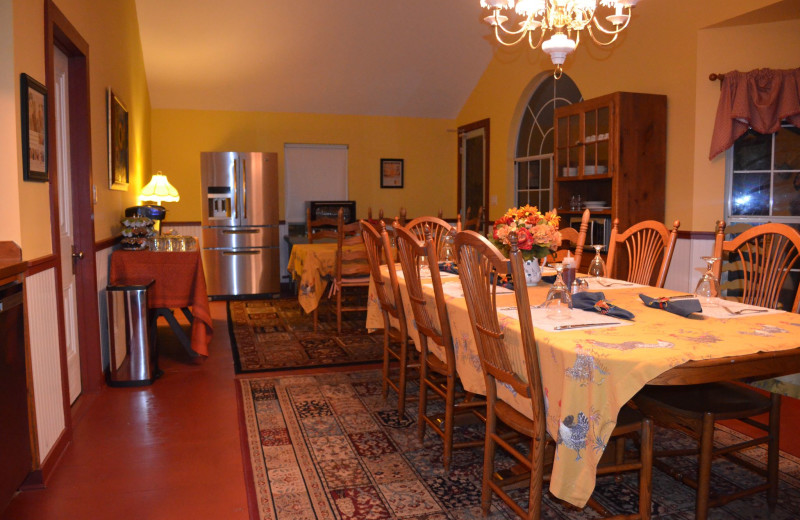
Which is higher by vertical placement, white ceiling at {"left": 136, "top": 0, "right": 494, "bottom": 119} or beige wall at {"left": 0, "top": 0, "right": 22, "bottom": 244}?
white ceiling at {"left": 136, "top": 0, "right": 494, "bottom": 119}

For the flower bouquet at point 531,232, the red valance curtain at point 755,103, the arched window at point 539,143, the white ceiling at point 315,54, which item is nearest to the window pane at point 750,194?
the red valance curtain at point 755,103

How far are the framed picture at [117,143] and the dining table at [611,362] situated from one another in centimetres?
332

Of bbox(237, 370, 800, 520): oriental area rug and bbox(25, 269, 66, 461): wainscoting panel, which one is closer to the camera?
bbox(237, 370, 800, 520): oriental area rug

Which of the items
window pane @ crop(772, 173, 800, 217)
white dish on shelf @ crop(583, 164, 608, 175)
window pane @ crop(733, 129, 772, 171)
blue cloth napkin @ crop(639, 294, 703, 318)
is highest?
window pane @ crop(733, 129, 772, 171)

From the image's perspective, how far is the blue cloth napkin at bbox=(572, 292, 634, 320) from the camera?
215 centimetres

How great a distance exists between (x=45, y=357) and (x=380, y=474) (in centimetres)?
148

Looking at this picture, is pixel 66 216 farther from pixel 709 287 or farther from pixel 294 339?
pixel 709 287

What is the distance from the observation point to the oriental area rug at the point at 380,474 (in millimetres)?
2275

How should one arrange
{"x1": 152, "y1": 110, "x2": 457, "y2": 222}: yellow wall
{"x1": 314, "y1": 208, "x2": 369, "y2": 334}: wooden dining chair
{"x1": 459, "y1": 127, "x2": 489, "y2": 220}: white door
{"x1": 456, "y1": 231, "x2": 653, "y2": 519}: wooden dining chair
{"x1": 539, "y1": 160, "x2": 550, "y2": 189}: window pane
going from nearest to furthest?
1. {"x1": 456, "y1": 231, "x2": 653, "y2": 519}: wooden dining chair
2. {"x1": 314, "y1": 208, "x2": 369, "y2": 334}: wooden dining chair
3. {"x1": 539, "y1": 160, "x2": 550, "y2": 189}: window pane
4. {"x1": 152, "y1": 110, "x2": 457, "y2": 222}: yellow wall
5. {"x1": 459, "y1": 127, "x2": 489, "y2": 220}: white door

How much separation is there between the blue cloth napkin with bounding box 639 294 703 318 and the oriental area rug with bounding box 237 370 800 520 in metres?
0.72

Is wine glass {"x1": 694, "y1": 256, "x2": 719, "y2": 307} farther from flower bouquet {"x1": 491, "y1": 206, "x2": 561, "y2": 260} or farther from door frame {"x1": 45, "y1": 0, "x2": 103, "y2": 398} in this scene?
door frame {"x1": 45, "y1": 0, "x2": 103, "y2": 398}

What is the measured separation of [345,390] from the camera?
372 centimetres

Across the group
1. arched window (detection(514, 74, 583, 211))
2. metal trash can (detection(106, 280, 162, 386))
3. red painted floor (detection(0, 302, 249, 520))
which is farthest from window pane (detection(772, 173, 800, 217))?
metal trash can (detection(106, 280, 162, 386))

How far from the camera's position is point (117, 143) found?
4625 mm
